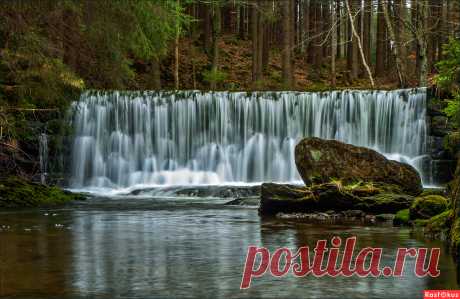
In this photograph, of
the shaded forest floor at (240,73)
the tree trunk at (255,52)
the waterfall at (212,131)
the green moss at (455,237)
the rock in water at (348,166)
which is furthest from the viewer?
the shaded forest floor at (240,73)

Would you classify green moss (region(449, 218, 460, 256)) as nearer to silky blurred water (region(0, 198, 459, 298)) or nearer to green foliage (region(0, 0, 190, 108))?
silky blurred water (region(0, 198, 459, 298))

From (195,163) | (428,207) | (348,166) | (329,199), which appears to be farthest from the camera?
(195,163)

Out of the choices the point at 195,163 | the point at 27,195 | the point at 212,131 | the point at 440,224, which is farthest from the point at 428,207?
the point at 212,131

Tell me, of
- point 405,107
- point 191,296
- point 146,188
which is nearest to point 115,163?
point 146,188

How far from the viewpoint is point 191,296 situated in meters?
7.09

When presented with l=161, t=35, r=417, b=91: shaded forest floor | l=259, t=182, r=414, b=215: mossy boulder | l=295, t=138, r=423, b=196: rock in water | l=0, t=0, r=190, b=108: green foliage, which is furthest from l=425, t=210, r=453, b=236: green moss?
l=161, t=35, r=417, b=91: shaded forest floor

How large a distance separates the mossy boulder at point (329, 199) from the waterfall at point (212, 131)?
396 inches

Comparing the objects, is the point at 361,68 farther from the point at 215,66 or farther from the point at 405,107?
the point at 405,107

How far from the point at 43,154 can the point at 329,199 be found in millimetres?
13770

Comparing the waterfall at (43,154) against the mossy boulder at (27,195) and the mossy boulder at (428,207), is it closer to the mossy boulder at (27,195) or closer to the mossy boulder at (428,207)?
the mossy boulder at (27,195)

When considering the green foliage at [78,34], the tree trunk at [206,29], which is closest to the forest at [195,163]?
the green foliage at [78,34]

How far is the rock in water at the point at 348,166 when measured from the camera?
54.1 ft

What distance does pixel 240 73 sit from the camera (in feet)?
133

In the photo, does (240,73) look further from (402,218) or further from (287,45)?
(402,218)
